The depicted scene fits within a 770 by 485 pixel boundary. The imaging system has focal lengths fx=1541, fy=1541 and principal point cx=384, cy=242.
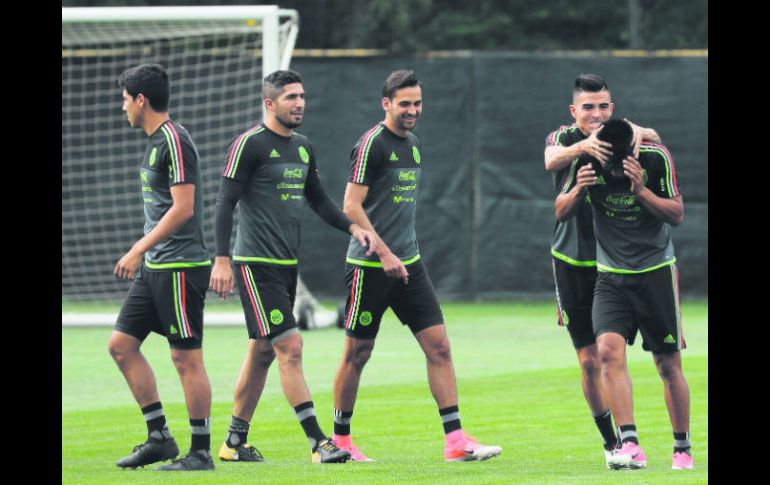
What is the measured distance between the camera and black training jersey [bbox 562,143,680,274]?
310 inches

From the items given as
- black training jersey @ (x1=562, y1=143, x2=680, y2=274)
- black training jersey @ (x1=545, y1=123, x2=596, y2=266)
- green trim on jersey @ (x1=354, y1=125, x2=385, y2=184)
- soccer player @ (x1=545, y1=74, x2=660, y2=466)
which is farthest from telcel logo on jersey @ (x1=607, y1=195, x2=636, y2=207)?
green trim on jersey @ (x1=354, y1=125, x2=385, y2=184)

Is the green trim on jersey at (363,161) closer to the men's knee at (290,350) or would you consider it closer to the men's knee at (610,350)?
the men's knee at (290,350)

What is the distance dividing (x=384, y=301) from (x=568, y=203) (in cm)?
126

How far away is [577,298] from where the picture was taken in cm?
854

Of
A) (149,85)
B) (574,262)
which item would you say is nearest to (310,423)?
(574,262)

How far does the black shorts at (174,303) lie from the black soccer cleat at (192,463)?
56 cm

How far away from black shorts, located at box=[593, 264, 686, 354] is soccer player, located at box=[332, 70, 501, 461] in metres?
1.03

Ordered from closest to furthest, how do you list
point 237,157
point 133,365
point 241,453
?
1. point 133,365
2. point 237,157
3. point 241,453

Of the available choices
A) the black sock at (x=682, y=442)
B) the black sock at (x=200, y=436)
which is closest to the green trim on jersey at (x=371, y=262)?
the black sock at (x=200, y=436)

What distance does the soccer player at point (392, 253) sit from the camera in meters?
8.55

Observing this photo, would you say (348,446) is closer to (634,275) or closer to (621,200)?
(634,275)

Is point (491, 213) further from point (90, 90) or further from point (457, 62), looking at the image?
point (90, 90)

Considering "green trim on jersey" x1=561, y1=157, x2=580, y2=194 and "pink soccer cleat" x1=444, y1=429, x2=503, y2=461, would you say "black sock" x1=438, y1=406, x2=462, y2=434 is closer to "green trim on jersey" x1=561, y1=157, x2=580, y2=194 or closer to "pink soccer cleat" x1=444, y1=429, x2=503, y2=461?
"pink soccer cleat" x1=444, y1=429, x2=503, y2=461
